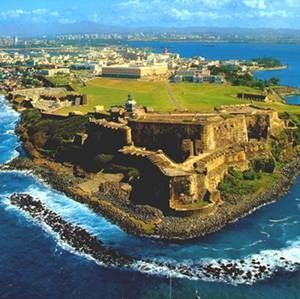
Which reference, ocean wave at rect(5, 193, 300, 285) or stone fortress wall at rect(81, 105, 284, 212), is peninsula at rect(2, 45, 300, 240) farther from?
ocean wave at rect(5, 193, 300, 285)

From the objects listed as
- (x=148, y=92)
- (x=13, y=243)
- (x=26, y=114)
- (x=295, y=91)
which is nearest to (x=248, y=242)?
(x=13, y=243)

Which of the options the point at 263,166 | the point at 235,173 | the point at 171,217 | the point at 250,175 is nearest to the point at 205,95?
the point at 263,166

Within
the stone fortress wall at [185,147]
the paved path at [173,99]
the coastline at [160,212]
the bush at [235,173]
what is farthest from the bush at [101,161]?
the paved path at [173,99]

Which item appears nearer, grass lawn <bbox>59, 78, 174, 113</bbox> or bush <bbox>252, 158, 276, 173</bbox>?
bush <bbox>252, 158, 276, 173</bbox>

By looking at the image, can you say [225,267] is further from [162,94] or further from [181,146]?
[162,94]

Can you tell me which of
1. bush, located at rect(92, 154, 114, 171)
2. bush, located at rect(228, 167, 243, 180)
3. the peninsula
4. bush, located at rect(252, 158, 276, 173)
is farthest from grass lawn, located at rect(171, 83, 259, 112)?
bush, located at rect(92, 154, 114, 171)

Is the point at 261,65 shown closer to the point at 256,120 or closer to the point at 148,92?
the point at 148,92
